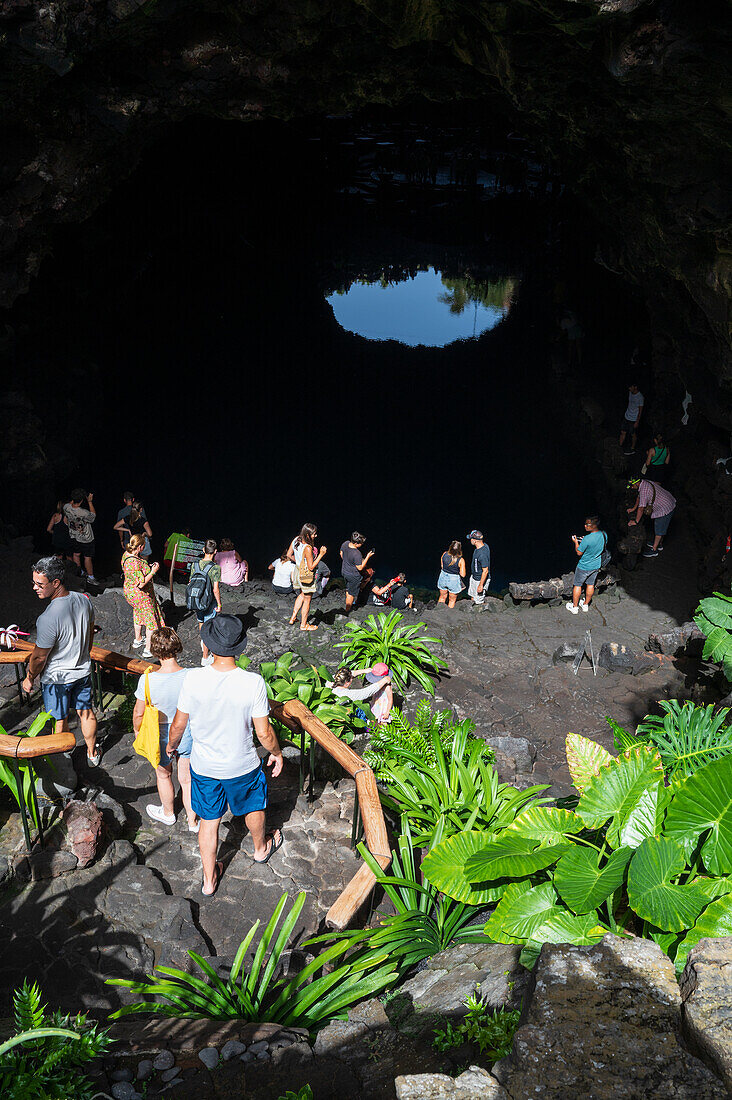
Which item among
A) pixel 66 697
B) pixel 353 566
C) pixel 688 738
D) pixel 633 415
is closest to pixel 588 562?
pixel 353 566

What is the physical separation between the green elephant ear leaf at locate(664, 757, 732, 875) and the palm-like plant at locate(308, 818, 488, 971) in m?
1.29

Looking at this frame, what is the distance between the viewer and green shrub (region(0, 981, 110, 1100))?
8.30 feet

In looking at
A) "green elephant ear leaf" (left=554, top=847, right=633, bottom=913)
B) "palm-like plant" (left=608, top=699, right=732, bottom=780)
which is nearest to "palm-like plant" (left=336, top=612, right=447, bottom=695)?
"palm-like plant" (left=608, top=699, right=732, bottom=780)

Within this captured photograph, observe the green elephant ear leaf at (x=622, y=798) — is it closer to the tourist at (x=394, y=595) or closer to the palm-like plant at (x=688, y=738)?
the palm-like plant at (x=688, y=738)

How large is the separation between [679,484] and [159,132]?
36.1 ft

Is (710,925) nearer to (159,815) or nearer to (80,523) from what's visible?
(159,815)

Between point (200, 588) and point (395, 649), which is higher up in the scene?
point (200, 588)

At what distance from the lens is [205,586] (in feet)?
29.0

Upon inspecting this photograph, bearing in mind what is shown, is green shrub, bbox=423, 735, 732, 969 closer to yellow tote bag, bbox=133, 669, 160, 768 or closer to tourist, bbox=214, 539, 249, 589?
yellow tote bag, bbox=133, 669, 160, 768

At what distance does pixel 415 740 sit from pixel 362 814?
8.22ft

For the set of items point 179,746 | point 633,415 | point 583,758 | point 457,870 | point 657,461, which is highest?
point 633,415

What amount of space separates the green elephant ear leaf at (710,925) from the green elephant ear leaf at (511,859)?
0.63 m

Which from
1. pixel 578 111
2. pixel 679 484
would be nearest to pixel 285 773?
pixel 578 111

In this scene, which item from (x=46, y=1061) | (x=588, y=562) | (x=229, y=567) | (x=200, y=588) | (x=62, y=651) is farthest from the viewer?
(x=588, y=562)
